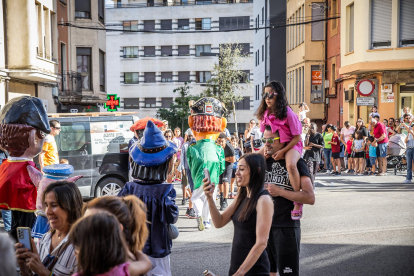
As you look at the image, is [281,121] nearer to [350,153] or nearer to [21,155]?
[21,155]

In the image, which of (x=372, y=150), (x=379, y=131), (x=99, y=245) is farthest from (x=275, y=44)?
(x=99, y=245)

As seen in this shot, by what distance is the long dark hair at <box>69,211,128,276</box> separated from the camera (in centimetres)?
234

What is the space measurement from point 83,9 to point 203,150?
23.0 metres

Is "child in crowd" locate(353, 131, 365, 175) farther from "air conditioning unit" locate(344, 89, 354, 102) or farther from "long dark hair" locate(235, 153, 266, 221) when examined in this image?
"long dark hair" locate(235, 153, 266, 221)

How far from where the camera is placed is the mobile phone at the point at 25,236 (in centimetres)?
308

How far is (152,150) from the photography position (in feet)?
16.4

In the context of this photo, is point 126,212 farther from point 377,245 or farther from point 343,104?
point 343,104

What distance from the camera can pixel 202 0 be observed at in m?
60.8

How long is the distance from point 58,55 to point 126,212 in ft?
81.4

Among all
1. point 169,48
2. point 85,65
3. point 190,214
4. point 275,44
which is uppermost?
point 169,48

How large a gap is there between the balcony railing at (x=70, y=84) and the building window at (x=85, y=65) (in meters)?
0.95

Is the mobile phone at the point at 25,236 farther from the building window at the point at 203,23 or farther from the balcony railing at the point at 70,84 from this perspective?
the building window at the point at 203,23

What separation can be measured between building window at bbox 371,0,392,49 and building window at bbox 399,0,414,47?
1.64ft

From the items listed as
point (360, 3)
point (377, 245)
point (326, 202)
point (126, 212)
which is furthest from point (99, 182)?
point (360, 3)
